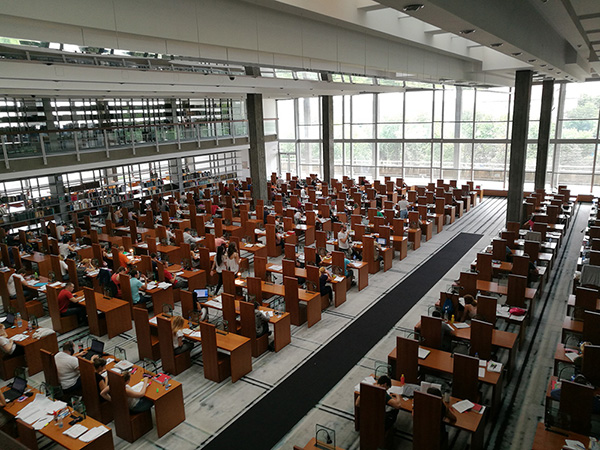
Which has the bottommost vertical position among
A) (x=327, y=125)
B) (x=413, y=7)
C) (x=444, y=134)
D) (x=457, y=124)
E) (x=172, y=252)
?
(x=172, y=252)

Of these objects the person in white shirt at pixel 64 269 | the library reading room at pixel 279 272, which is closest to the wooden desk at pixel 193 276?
the library reading room at pixel 279 272

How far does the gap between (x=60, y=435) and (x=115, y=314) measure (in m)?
4.23

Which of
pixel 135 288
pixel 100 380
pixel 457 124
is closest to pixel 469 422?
pixel 100 380

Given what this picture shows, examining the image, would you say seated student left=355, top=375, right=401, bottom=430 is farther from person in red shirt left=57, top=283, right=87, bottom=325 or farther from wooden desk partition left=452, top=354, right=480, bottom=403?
person in red shirt left=57, top=283, right=87, bottom=325

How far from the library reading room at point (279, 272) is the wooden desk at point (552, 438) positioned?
0.03 meters

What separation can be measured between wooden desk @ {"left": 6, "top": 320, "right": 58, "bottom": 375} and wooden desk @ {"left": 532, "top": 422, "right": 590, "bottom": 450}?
863 centimetres

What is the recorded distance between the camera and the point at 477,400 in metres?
6.71

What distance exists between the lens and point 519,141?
1667cm

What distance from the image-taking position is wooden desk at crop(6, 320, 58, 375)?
8.61m

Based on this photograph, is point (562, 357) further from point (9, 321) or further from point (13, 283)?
point (13, 283)

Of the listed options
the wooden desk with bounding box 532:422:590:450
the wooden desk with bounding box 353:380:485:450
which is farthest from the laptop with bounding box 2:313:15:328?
the wooden desk with bounding box 532:422:590:450

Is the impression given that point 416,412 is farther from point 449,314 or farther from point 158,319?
point 158,319

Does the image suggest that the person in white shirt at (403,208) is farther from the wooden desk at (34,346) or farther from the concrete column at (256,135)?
the wooden desk at (34,346)

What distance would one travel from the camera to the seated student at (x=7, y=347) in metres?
8.35
